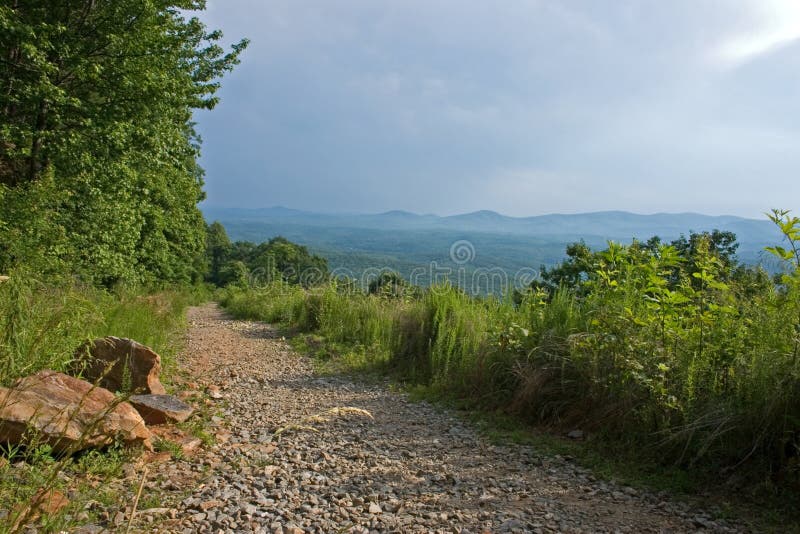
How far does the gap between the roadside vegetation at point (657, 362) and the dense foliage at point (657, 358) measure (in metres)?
0.01

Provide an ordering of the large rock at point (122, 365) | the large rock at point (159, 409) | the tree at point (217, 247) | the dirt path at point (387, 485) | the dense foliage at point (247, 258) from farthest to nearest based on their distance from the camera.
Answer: the tree at point (217, 247)
the dense foliage at point (247, 258)
the large rock at point (122, 365)
the large rock at point (159, 409)
the dirt path at point (387, 485)

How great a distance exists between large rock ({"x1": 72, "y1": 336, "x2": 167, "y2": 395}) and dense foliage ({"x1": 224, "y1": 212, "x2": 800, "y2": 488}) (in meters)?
3.68

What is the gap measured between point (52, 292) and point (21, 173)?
7115 mm

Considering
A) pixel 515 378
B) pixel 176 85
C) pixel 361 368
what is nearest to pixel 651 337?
pixel 515 378

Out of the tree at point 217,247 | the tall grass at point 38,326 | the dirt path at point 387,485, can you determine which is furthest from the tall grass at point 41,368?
the tree at point 217,247

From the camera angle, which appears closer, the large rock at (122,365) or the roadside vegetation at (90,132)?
the large rock at (122,365)

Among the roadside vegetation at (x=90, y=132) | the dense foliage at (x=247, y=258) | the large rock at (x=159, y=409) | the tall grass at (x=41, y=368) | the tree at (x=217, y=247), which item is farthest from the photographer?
the tree at (x=217, y=247)

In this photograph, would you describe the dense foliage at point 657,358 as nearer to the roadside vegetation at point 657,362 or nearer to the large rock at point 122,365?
the roadside vegetation at point 657,362

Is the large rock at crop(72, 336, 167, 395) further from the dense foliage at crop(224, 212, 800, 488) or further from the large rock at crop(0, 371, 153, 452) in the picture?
the dense foliage at crop(224, 212, 800, 488)

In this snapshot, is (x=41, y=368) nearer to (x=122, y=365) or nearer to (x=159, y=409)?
(x=122, y=365)

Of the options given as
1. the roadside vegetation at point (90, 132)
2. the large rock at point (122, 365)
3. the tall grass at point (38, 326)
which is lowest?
the large rock at point (122, 365)

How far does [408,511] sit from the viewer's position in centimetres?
344

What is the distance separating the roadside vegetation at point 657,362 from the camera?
150 inches

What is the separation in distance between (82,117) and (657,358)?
1160cm
